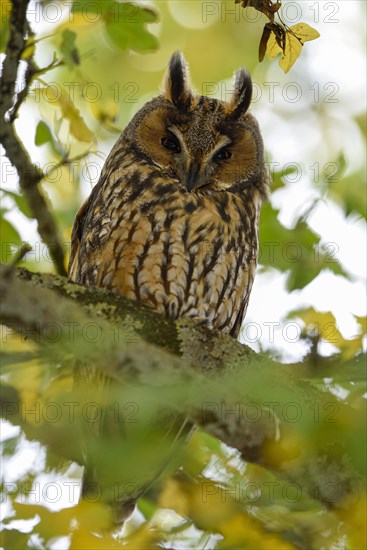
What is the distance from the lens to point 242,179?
149 inches

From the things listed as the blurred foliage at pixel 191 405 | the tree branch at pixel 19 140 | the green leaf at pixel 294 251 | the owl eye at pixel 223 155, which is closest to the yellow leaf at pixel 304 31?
the blurred foliage at pixel 191 405

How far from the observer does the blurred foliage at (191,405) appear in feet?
5.15

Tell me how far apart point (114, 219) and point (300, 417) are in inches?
80.8

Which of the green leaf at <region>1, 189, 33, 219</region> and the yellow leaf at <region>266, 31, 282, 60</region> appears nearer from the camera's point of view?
the yellow leaf at <region>266, 31, 282, 60</region>

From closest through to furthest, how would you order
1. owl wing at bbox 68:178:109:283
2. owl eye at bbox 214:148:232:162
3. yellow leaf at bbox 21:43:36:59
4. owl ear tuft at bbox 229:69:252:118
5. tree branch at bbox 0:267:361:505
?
tree branch at bbox 0:267:361:505 → yellow leaf at bbox 21:43:36:59 → owl wing at bbox 68:178:109:283 → owl eye at bbox 214:148:232:162 → owl ear tuft at bbox 229:69:252:118

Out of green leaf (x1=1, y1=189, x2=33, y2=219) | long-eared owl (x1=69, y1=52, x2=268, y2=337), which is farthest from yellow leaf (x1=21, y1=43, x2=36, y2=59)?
long-eared owl (x1=69, y1=52, x2=268, y2=337)

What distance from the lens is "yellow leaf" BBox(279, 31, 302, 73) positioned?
2396 millimetres

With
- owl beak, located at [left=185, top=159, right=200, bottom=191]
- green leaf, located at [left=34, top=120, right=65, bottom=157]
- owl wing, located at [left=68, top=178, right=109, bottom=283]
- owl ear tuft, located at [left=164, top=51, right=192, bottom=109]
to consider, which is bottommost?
owl wing, located at [left=68, top=178, right=109, bottom=283]

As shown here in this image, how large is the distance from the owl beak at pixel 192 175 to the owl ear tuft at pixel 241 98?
0.45 meters

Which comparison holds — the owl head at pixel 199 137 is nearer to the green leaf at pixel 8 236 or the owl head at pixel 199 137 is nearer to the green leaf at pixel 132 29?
the green leaf at pixel 132 29

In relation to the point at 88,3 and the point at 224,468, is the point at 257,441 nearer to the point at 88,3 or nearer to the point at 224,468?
the point at 224,468

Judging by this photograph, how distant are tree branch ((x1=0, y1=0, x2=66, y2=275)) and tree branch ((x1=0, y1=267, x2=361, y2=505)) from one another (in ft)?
2.54

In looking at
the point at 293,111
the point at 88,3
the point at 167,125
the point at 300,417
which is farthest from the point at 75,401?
the point at 293,111

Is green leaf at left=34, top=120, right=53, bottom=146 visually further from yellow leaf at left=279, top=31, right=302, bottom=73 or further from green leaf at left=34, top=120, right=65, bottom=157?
yellow leaf at left=279, top=31, right=302, bottom=73
